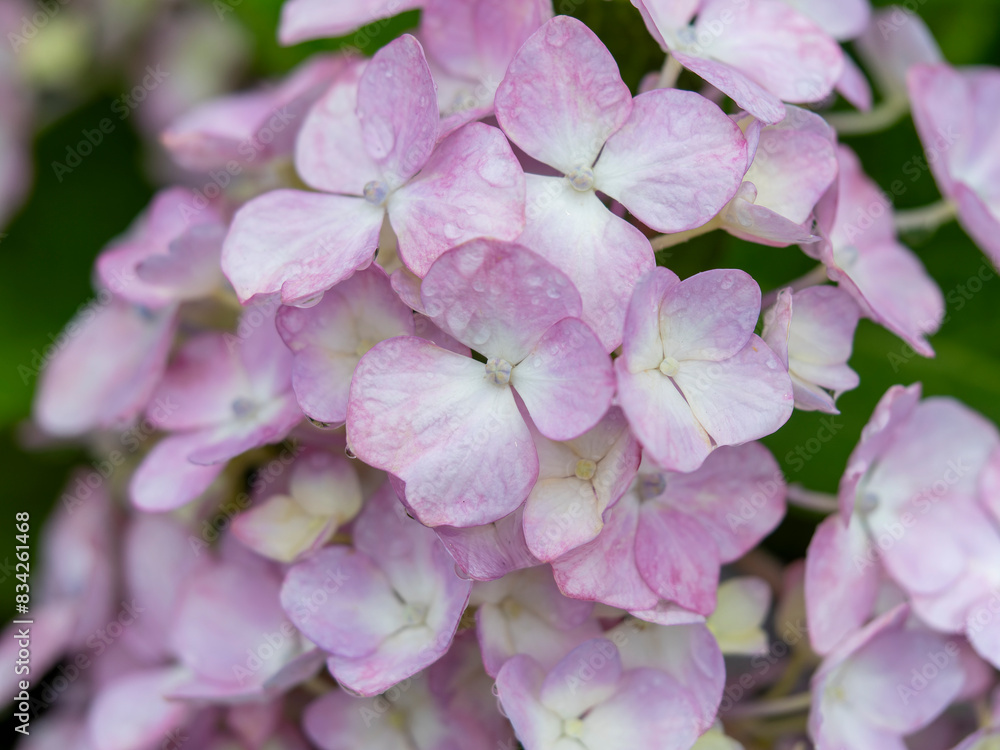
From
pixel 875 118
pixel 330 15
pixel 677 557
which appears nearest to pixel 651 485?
pixel 677 557

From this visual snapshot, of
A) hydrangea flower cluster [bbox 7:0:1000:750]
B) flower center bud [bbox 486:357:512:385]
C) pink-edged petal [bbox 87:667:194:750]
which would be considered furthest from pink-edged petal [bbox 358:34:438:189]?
pink-edged petal [bbox 87:667:194:750]

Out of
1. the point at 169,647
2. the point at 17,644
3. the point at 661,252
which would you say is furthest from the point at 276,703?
the point at 661,252

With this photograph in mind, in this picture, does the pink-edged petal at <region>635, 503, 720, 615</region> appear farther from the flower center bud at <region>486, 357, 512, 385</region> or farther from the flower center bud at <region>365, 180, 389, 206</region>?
the flower center bud at <region>365, 180, 389, 206</region>

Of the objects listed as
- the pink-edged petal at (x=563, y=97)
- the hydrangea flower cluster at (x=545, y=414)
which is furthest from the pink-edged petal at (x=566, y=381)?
the pink-edged petal at (x=563, y=97)

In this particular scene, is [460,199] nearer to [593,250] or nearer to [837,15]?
[593,250]

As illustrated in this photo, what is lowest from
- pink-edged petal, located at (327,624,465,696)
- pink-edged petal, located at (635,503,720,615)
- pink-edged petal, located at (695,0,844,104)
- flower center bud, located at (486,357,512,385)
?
pink-edged petal, located at (327,624,465,696)

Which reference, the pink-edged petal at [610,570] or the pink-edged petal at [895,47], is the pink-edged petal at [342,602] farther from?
the pink-edged petal at [895,47]

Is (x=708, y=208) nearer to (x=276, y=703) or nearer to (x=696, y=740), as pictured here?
(x=696, y=740)

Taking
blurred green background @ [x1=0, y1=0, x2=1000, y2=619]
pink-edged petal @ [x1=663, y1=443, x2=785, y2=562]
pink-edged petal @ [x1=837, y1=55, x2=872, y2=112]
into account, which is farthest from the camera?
blurred green background @ [x1=0, y1=0, x2=1000, y2=619]

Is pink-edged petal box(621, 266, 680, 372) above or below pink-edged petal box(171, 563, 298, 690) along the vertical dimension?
above
